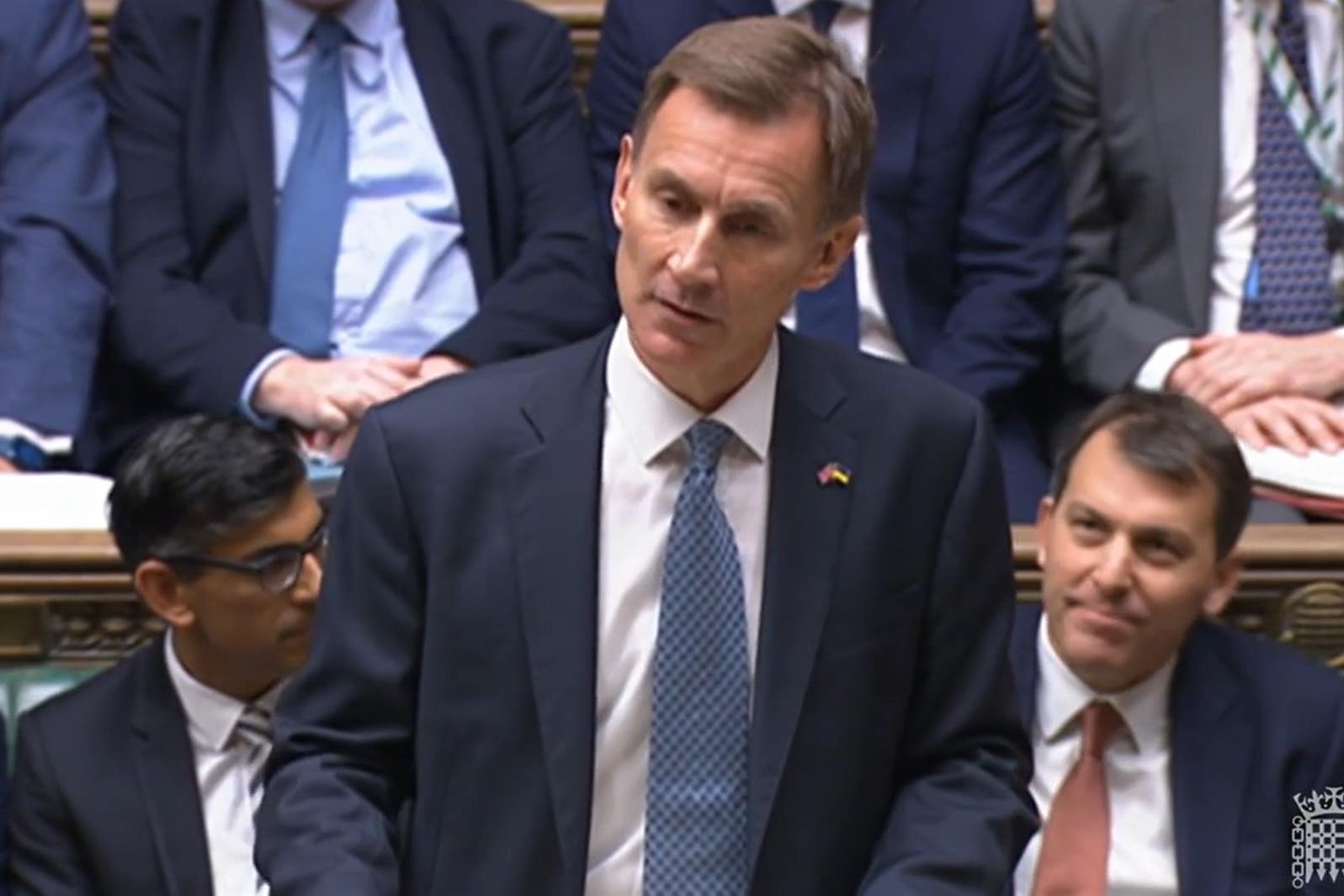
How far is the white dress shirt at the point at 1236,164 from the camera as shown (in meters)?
3.06

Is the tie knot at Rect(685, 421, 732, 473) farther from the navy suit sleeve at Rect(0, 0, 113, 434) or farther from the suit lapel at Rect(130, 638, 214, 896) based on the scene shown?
the navy suit sleeve at Rect(0, 0, 113, 434)

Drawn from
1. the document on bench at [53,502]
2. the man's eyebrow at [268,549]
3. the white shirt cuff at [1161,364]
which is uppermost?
the white shirt cuff at [1161,364]

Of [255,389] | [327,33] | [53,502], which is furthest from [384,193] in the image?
[53,502]

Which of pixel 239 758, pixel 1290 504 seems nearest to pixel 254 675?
pixel 239 758

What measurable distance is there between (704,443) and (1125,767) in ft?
2.69

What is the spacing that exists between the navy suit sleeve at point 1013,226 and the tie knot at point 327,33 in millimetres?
725

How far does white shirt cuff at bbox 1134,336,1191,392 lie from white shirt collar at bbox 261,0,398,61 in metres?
0.93

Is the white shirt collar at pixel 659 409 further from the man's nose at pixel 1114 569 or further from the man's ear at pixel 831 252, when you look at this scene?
the man's nose at pixel 1114 569

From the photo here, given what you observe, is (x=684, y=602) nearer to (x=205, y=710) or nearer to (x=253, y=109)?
(x=205, y=710)

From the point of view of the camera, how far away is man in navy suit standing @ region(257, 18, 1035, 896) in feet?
5.40

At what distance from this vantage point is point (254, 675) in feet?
7.95

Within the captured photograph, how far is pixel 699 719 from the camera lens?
5.47 feet

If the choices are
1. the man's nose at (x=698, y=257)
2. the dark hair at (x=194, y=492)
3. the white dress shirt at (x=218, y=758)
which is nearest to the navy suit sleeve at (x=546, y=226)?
the dark hair at (x=194, y=492)

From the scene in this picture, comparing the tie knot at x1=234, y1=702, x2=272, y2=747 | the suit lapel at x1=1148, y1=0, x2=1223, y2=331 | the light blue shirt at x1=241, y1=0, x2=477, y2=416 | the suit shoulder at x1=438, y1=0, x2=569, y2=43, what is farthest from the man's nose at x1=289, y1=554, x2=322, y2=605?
the suit lapel at x1=1148, y1=0, x2=1223, y2=331
